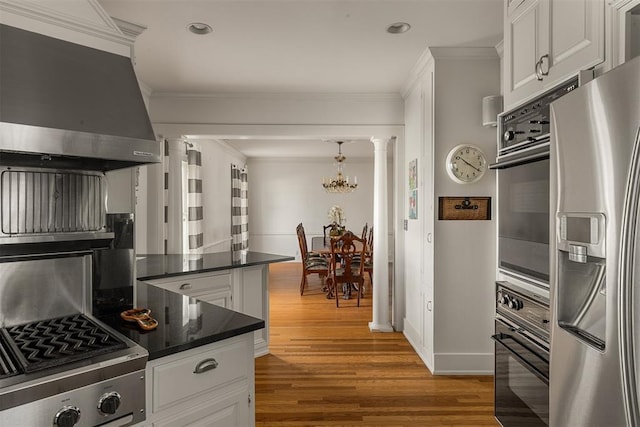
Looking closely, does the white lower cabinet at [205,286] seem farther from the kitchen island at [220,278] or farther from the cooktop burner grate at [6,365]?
the cooktop burner grate at [6,365]

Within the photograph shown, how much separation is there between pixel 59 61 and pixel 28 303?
0.97 m

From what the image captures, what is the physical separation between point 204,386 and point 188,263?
1.86m

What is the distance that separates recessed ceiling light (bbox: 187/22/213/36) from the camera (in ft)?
8.54

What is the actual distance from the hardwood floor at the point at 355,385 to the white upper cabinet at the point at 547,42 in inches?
75.9

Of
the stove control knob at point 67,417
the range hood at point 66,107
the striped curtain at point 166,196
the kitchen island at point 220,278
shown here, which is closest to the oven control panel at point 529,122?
the range hood at point 66,107

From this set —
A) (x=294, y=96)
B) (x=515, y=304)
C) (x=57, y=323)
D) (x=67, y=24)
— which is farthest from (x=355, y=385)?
(x=294, y=96)

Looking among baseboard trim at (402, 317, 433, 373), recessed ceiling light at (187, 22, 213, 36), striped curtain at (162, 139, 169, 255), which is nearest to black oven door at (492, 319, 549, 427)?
baseboard trim at (402, 317, 433, 373)

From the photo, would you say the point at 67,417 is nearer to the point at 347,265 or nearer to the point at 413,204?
the point at 413,204

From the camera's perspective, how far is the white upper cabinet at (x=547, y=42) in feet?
4.20

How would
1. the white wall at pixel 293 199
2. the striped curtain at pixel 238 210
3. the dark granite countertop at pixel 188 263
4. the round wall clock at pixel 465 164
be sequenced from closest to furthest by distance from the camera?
1. the dark granite countertop at pixel 188 263
2. the round wall clock at pixel 465 164
3. the striped curtain at pixel 238 210
4. the white wall at pixel 293 199

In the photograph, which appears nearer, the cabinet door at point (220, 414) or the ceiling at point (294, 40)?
the cabinet door at point (220, 414)

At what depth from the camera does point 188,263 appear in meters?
3.17

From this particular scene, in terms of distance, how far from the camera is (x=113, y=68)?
1.61 metres

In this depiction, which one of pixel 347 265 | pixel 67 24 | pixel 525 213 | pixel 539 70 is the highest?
pixel 67 24
